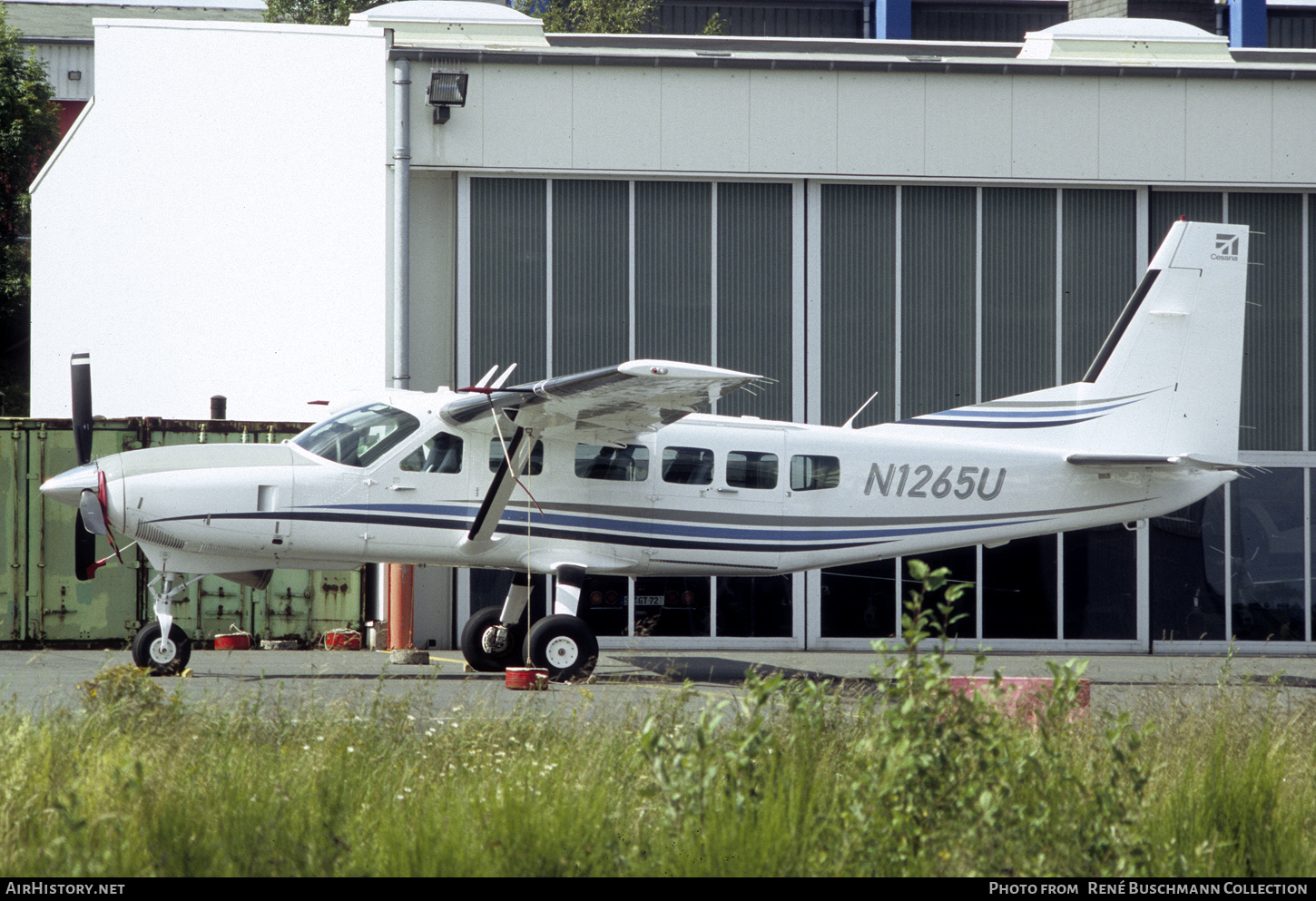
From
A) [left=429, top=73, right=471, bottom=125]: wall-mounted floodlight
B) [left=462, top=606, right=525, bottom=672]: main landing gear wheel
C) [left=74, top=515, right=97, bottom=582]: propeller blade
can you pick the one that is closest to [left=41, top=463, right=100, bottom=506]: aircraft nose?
[left=74, top=515, right=97, bottom=582]: propeller blade

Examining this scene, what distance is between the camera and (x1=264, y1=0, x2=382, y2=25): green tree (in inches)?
1351

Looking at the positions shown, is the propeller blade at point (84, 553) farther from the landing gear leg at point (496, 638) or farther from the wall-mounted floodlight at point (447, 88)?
the wall-mounted floodlight at point (447, 88)

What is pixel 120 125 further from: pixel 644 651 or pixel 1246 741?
pixel 1246 741

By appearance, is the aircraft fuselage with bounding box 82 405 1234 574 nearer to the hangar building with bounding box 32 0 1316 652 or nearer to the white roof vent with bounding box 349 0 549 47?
the hangar building with bounding box 32 0 1316 652

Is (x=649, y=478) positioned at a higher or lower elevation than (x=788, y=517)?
higher

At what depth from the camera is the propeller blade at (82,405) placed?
11117 millimetres

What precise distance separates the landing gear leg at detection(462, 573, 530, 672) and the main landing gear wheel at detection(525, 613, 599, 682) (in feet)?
3.33

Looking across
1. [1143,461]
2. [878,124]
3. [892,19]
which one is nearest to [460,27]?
[878,124]

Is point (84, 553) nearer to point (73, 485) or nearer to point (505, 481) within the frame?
point (73, 485)

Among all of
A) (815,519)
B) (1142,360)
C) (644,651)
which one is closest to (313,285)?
(644,651)

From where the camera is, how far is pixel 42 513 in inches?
537

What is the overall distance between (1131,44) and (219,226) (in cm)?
1309

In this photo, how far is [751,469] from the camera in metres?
11.5

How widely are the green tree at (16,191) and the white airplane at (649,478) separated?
19.1 metres
